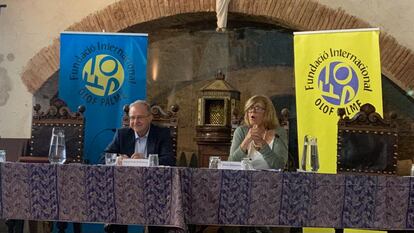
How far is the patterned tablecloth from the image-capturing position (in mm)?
3068

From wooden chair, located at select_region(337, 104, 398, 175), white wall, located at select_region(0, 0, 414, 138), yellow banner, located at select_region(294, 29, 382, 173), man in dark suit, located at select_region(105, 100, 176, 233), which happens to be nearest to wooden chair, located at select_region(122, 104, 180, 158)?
man in dark suit, located at select_region(105, 100, 176, 233)

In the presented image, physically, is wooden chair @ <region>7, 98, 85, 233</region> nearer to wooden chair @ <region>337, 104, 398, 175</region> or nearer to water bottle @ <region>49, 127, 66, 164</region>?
water bottle @ <region>49, 127, 66, 164</region>

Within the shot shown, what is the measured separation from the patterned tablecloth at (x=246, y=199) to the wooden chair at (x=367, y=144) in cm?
94

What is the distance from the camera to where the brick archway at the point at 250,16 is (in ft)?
18.0

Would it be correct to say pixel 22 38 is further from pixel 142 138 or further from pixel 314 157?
pixel 314 157

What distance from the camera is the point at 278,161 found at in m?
4.04

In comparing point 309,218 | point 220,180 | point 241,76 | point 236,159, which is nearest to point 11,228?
point 236,159

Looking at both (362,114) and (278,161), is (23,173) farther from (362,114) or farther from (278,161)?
(362,114)

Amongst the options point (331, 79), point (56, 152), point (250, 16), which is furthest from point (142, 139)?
point (250, 16)

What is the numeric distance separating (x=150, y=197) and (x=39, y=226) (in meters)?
2.98

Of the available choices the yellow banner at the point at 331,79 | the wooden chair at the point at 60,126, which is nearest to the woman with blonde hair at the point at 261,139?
the yellow banner at the point at 331,79

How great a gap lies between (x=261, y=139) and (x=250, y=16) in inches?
83.4

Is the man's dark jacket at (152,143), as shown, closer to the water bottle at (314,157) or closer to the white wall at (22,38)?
the water bottle at (314,157)

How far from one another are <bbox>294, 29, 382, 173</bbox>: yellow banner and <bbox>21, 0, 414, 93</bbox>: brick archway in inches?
22.1
